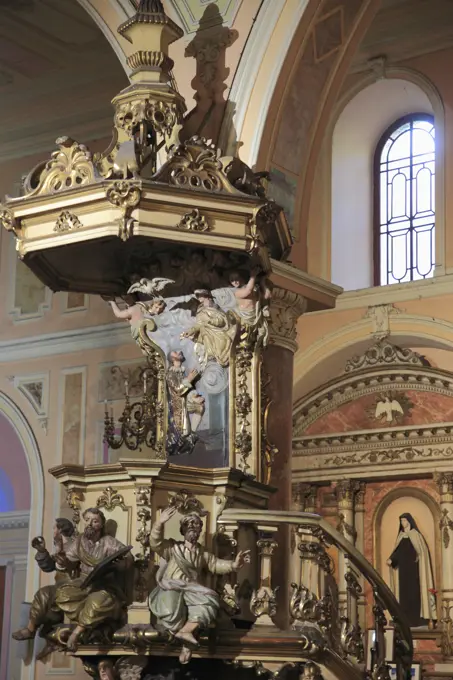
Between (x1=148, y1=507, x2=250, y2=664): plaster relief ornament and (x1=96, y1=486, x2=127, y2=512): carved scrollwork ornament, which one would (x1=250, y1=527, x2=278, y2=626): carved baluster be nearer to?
(x1=148, y1=507, x2=250, y2=664): plaster relief ornament

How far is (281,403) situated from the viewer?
813 centimetres

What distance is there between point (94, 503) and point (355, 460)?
22.8ft

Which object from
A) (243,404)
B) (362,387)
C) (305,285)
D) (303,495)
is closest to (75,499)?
(243,404)

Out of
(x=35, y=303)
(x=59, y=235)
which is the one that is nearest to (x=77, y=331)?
(x=35, y=303)

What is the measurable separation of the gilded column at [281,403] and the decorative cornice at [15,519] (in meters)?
5.46

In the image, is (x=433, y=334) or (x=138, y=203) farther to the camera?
(x=433, y=334)

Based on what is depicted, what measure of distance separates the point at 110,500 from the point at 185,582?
0.61m

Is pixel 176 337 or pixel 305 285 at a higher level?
pixel 305 285

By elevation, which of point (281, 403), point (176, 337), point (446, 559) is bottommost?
point (446, 559)

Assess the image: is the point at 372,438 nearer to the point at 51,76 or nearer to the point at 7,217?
the point at 51,76

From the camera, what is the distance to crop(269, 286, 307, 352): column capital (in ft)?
27.0

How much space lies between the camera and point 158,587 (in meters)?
6.08

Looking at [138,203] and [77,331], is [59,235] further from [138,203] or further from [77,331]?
[77,331]

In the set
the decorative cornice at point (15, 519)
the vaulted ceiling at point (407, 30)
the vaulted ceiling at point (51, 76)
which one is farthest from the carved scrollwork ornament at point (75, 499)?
the vaulted ceiling at point (407, 30)
